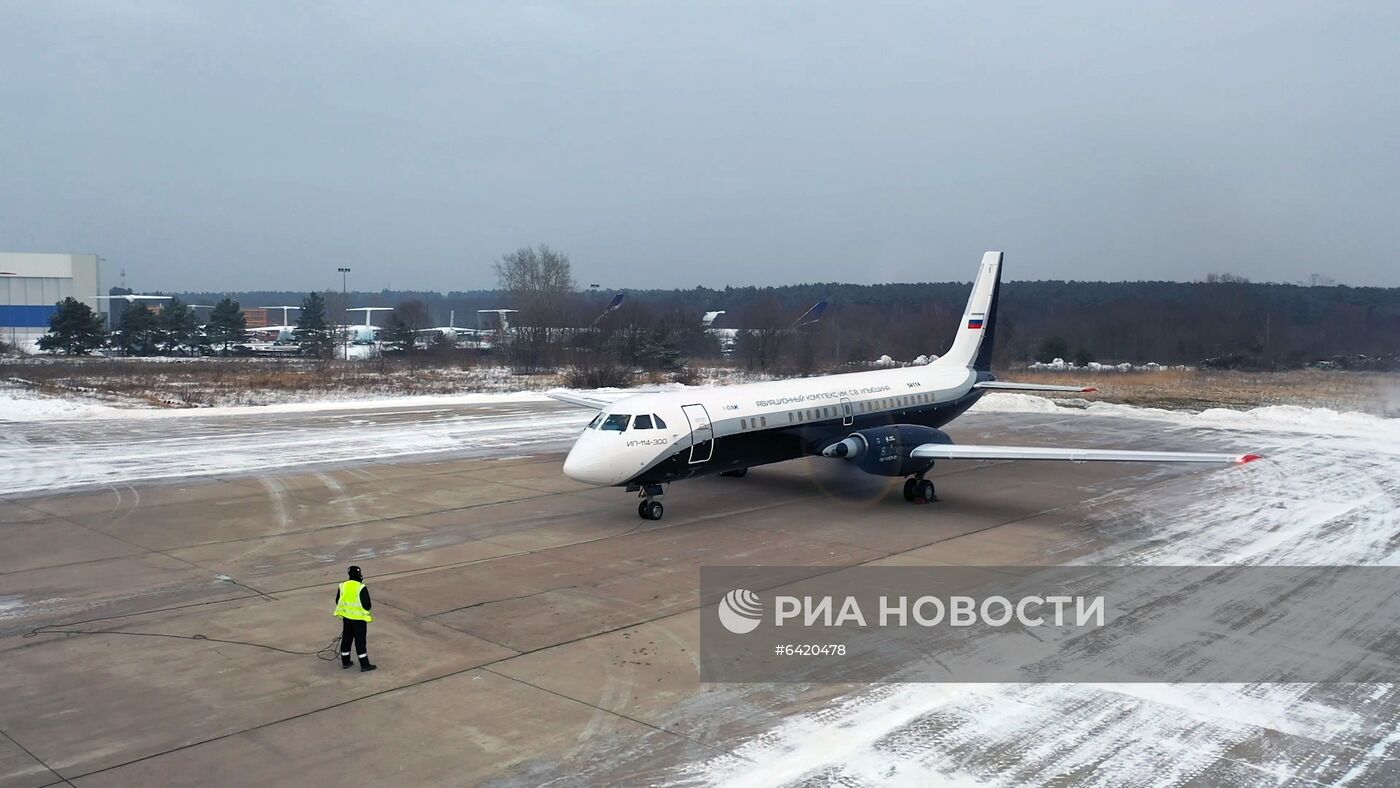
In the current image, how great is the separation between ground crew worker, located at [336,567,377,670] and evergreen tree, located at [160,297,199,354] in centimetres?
9504

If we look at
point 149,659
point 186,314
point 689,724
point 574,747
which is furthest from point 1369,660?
point 186,314

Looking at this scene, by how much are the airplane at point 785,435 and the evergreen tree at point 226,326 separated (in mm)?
86346

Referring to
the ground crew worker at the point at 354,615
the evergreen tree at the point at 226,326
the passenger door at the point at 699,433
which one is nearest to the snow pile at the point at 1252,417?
the passenger door at the point at 699,433

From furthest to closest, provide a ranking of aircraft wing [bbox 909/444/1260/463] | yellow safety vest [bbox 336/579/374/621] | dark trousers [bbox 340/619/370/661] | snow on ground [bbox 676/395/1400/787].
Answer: aircraft wing [bbox 909/444/1260/463], dark trousers [bbox 340/619/370/661], yellow safety vest [bbox 336/579/374/621], snow on ground [bbox 676/395/1400/787]

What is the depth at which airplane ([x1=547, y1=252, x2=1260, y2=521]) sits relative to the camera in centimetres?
1939

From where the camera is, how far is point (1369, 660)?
40.0 feet

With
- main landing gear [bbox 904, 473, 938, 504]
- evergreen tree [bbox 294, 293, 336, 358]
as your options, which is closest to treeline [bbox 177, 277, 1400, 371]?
evergreen tree [bbox 294, 293, 336, 358]

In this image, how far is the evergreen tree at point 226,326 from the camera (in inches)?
3787

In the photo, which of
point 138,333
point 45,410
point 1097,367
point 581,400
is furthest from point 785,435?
point 138,333

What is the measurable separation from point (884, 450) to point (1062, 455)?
3.84 metres

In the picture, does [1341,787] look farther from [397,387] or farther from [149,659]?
[397,387]

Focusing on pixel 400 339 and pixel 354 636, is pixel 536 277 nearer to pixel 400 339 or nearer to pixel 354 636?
pixel 400 339

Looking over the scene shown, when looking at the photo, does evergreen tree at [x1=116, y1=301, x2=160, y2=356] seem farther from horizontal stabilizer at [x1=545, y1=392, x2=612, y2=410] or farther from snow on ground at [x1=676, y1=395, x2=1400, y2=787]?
snow on ground at [x1=676, y1=395, x2=1400, y2=787]

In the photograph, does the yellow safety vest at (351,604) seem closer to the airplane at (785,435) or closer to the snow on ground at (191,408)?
the airplane at (785,435)
